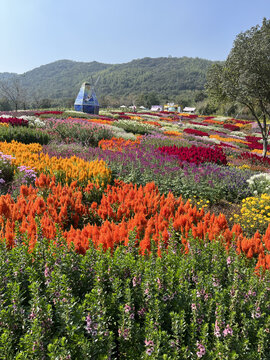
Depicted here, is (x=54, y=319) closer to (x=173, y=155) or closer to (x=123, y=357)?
(x=123, y=357)

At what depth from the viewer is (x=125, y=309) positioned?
6.64 feet

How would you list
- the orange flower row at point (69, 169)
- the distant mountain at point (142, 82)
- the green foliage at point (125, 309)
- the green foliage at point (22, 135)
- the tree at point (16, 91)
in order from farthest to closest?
the distant mountain at point (142, 82) → the tree at point (16, 91) → the green foliage at point (22, 135) → the orange flower row at point (69, 169) → the green foliage at point (125, 309)

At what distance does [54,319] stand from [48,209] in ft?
8.42

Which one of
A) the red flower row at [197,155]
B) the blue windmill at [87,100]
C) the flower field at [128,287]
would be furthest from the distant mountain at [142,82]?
the flower field at [128,287]

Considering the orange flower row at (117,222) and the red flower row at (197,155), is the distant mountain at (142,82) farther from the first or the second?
the orange flower row at (117,222)

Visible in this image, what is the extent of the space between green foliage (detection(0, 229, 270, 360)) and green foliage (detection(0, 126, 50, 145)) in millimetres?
9647

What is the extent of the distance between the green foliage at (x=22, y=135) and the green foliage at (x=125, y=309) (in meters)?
9.65

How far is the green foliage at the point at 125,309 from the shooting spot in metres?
1.75

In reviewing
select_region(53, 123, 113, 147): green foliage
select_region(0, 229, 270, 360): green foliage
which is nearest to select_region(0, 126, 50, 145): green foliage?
select_region(53, 123, 113, 147): green foliage

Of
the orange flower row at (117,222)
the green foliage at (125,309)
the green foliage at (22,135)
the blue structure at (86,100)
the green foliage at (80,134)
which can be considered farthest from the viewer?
the blue structure at (86,100)

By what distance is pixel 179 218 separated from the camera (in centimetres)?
402

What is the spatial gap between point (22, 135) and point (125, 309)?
11.2 metres

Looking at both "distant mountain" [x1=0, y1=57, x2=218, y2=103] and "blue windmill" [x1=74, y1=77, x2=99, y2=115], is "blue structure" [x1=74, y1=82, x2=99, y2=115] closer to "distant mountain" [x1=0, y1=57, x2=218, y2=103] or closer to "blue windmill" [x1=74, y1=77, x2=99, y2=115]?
"blue windmill" [x1=74, y1=77, x2=99, y2=115]

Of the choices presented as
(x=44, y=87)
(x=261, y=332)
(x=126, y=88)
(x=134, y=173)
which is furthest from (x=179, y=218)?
(x=44, y=87)
